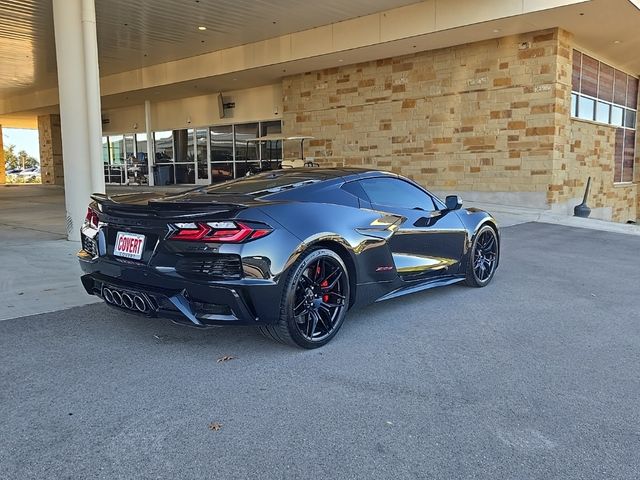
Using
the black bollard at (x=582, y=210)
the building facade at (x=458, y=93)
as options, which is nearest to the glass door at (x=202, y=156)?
the building facade at (x=458, y=93)

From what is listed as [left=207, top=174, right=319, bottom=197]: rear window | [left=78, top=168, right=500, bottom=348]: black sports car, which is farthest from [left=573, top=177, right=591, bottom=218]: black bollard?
[left=207, top=174, right=319, bottom=197]: rear window

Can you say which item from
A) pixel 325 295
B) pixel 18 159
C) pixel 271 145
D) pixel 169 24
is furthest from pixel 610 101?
pixel 18 159

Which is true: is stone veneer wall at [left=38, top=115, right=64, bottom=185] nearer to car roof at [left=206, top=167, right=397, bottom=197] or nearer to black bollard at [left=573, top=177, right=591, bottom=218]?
black bollard at [left=573, top=177, right=591, bottom=218]

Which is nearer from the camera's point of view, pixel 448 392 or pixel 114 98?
pixel 448 392

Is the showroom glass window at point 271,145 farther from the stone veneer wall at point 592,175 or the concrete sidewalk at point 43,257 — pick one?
the stone veneer wall at point 592,175

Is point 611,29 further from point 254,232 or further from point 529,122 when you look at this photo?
point 254,232

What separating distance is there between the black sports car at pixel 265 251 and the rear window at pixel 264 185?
0.04 feet

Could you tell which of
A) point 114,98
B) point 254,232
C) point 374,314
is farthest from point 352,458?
point 114,98

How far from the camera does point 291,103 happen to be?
65.4ft

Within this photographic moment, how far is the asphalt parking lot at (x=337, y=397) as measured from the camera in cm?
242

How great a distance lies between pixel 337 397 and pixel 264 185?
203 centimetres

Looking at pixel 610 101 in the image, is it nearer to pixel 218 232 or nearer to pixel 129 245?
pixel 218 232

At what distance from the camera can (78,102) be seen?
334 inches

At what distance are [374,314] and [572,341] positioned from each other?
5.37ft
